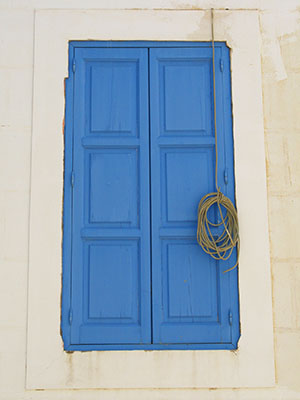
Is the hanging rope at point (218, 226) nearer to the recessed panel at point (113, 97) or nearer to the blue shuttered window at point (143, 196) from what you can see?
the blue shuttered window at point (143, 196)

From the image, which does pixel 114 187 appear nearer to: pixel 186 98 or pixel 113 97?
pixel 113 97

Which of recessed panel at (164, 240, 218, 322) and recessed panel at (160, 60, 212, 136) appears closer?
recessed panel at (164, 240, 218, 322)

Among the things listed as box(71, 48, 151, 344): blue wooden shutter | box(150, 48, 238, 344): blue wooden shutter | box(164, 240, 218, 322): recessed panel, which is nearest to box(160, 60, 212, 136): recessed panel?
box(150, 48, 238, 344): blue wooden shutter

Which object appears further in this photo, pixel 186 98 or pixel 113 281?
pixel 186 98

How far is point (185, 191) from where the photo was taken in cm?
335

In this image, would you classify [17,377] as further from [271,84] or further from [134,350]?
[271,84]

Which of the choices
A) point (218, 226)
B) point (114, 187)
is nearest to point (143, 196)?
point (114, 187)

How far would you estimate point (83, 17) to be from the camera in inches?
138

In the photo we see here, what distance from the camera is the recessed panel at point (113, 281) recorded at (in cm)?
323

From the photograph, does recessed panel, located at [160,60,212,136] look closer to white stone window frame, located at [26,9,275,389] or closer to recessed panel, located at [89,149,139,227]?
white stone window frame, located at [26,9,275,389]

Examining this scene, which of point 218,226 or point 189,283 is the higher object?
point 218,226

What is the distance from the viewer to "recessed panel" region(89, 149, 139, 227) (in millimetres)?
3320

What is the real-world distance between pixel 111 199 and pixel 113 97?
69 centimetres

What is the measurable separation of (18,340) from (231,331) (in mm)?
1322
